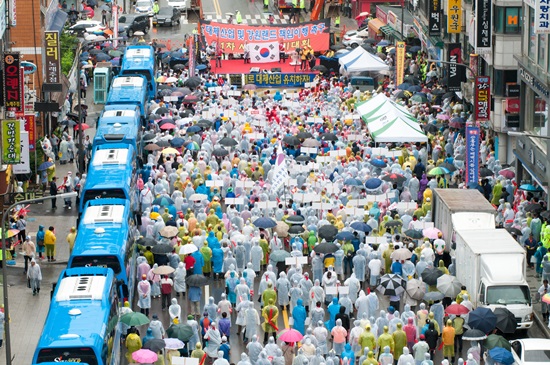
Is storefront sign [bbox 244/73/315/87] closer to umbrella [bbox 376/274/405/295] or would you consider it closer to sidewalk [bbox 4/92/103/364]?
sidewalk [bbox 4/92/103/364]

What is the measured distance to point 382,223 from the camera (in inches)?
1673

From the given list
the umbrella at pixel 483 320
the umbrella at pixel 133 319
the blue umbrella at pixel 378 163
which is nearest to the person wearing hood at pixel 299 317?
the umbrella at pixel 133 319

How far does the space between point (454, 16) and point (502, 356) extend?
106 ft

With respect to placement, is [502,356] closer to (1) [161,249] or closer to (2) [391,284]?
(2) [391,284]

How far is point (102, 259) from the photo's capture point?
35812mm

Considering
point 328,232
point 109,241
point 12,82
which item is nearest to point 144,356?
point 109,241

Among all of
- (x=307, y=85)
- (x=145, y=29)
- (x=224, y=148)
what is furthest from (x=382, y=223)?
(x=145, y=29)

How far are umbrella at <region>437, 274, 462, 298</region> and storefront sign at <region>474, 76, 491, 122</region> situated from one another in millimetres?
17317

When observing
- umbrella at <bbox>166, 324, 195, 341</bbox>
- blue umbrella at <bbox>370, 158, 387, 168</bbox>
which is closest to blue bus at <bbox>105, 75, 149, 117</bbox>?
blue umbrella at <bbox>370, 158, 387, 168</bbox>

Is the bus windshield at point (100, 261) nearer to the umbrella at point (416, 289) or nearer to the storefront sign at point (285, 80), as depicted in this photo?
the umbrella at point (416, 289)

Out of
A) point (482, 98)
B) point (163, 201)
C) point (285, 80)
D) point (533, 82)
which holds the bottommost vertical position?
point (163, 201)

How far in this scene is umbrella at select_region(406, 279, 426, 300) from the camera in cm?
3744

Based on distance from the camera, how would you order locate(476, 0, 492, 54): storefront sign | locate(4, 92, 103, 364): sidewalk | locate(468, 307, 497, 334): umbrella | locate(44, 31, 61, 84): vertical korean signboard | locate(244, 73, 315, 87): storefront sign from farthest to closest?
locate(244, 73, 315, 87): storefront sign
locate(44, 31, 61, 84): vertical korean signboard
locate(476, 0, 492, 54): storefront sign
locate(4, 92, 103, 364): sidewalk
locate(468, 307, 497, 334): umbrella

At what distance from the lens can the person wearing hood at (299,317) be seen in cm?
3587
